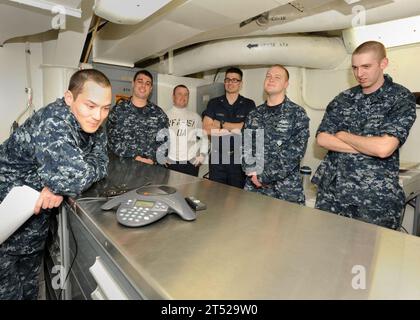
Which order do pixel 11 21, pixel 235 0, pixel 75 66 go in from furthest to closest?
pixel 75 66, pixel 11 21, pixel 235 0

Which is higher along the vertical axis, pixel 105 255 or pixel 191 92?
pixel 191 92

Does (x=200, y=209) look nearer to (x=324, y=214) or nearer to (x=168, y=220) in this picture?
(x=168, y=220)

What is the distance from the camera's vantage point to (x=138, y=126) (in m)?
2.59

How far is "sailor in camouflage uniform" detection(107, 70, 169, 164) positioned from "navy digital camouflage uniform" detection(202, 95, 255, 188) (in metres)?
0.54

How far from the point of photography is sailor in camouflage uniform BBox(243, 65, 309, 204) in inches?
77.1

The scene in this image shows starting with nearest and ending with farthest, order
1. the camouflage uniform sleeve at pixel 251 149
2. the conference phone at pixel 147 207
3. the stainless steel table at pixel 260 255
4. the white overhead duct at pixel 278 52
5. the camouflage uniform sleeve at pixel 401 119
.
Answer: the stainless steel table at pixel 260 255
the conference phone at pixel 147 207
the camouflage uniform sleeve at pixel 401 119
the camouflage uniform sleeve at pixel 251 149
the white overhead duct at pixel 278 52

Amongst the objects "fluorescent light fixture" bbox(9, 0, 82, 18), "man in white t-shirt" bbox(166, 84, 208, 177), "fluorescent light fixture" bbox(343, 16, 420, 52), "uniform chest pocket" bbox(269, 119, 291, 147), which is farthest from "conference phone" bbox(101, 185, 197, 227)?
"fluorescent light fixture" bbox(343, 16, 420, 52)

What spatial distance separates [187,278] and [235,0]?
1.69 metres

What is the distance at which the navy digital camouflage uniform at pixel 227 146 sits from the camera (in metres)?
2.74

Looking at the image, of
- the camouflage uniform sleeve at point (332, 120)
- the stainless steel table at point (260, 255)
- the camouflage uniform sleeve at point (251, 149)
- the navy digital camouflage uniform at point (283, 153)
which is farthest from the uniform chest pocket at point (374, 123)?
the stainless steel table at point (260, 255)

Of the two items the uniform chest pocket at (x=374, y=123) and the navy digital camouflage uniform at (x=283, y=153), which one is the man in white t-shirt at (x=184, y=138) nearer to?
the navy digital camouflage uniform at (x=283, y=153)

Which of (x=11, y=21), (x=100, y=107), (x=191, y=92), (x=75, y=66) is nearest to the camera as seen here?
(x=100, y=107)

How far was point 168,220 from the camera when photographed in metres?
0.91
